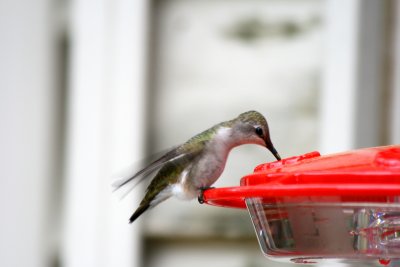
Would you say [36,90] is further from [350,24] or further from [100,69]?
[350,24]

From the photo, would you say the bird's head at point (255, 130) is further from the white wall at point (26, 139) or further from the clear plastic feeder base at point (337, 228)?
the white wall at point (26, 139)

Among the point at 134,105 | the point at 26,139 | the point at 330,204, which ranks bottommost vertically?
the point at 26,139

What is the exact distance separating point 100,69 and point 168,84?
1.40 ft

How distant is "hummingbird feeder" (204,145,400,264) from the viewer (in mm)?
1865

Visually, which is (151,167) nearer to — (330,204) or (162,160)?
(162,160)

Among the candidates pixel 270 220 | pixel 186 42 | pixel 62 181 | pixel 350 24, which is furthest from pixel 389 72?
pixel 270 220

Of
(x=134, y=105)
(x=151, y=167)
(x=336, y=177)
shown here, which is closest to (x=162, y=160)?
(x=151, y=167)

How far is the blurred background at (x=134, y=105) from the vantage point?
5000 millimetres

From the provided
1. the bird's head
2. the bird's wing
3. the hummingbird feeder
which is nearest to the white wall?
the bird's wing

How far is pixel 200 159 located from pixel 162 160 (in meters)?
0.25

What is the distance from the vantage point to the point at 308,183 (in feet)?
6.32

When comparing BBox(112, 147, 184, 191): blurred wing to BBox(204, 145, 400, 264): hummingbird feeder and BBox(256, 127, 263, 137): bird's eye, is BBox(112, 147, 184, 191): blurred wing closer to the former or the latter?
BBox(256, 127, 263, 137): bird's eye

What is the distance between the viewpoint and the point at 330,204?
6.61 ft

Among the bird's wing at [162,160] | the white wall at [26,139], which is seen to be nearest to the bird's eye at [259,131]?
the bird's wing at [162,160]
